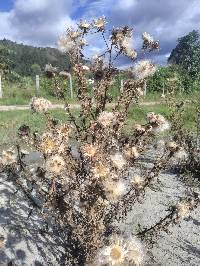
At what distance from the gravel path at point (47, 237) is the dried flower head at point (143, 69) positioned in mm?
1444

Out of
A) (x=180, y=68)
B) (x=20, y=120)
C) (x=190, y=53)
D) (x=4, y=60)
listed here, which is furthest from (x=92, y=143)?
(x=190, y=53)

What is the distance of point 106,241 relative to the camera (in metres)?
4.11

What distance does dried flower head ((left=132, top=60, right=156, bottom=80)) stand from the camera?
3.77 meters

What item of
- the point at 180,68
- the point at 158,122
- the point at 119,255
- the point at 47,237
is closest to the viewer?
the point at 119,255

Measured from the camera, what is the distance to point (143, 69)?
12.5 feet

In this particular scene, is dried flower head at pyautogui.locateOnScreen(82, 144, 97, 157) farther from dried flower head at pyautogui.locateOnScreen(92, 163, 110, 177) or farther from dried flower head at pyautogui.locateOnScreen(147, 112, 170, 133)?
dried flower head at pyautogui.locateOnScreen(147, 112, 170, 133)

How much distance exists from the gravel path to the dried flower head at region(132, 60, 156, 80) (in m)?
1.44

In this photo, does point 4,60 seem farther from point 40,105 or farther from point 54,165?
point 54,165

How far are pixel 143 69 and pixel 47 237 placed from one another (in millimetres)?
2001

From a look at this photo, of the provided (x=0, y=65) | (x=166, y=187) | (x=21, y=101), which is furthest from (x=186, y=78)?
(x=166, y=187)

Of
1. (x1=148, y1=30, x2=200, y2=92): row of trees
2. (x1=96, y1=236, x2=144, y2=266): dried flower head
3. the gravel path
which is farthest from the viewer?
(x1=148, y1=30, x2=200, y2=92): row of trees

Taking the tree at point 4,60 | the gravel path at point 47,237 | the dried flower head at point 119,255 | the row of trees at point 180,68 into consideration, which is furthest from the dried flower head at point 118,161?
the tree at point 4,60

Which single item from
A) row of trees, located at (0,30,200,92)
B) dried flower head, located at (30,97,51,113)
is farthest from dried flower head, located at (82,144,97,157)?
row of trees, located at (0,30,200,92)

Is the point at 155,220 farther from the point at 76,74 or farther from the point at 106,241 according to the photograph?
the point at 76,74
